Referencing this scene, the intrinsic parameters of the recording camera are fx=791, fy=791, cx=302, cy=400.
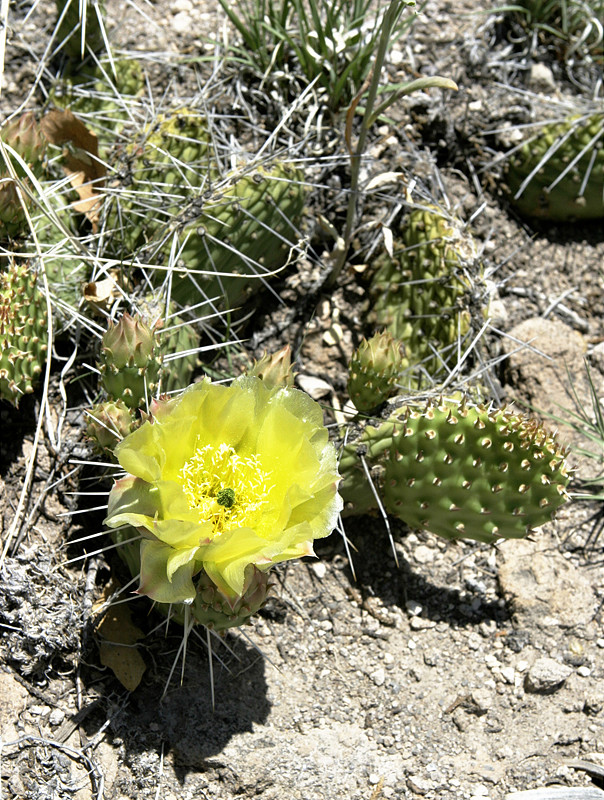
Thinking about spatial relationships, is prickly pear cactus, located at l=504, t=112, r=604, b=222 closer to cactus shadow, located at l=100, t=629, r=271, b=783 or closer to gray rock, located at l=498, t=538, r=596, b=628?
gray rock, located at l=498, t=538, r=596, b=628

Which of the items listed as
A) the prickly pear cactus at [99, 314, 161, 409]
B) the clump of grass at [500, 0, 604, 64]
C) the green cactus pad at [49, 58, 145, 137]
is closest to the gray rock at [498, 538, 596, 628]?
the prickly pear cactus at [99, 314, 161, 409]

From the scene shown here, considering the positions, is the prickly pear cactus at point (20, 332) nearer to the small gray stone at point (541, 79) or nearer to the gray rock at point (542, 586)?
the gray rock at point (542, 586)

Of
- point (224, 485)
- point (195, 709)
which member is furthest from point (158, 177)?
point (195, 709)

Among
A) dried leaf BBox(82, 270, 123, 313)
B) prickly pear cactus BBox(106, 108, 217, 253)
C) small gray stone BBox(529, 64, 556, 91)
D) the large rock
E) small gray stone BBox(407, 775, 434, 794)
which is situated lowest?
small gray stone BBox(407, 775, 434, 794)

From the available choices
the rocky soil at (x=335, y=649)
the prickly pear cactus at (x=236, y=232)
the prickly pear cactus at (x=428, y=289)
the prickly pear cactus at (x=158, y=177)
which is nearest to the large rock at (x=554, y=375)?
the rocky soil at (x=335, y=649)

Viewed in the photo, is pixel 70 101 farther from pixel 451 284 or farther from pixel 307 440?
pixel 307 440

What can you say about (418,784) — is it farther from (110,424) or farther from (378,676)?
(110,424)
